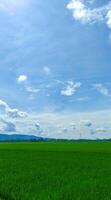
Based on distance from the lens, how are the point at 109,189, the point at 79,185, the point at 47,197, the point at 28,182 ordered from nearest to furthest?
the point at 47,197
the point at 109,189
the point at 79,185
the point at 28,182

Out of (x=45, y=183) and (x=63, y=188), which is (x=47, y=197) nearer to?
A: (x=63, y=188)

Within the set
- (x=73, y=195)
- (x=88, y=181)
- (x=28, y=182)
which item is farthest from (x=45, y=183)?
(x=73, y=195)

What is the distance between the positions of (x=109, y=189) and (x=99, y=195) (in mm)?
1376

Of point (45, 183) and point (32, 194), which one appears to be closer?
point (32, 194)

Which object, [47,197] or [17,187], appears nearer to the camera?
[47,197]

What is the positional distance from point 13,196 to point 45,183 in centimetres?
326

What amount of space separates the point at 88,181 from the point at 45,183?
1.92 meters

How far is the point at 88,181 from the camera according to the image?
53.3 feet

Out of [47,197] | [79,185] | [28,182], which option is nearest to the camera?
[47,197]

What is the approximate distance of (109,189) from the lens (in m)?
14.0

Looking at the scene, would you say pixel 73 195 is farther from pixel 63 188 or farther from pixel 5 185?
pixel 5 185

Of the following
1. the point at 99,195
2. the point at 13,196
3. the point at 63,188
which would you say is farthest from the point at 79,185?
the point at 13,196

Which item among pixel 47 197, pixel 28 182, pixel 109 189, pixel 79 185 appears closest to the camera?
pixel 47 197

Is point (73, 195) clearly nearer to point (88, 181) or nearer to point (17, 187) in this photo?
point (17, 187)
